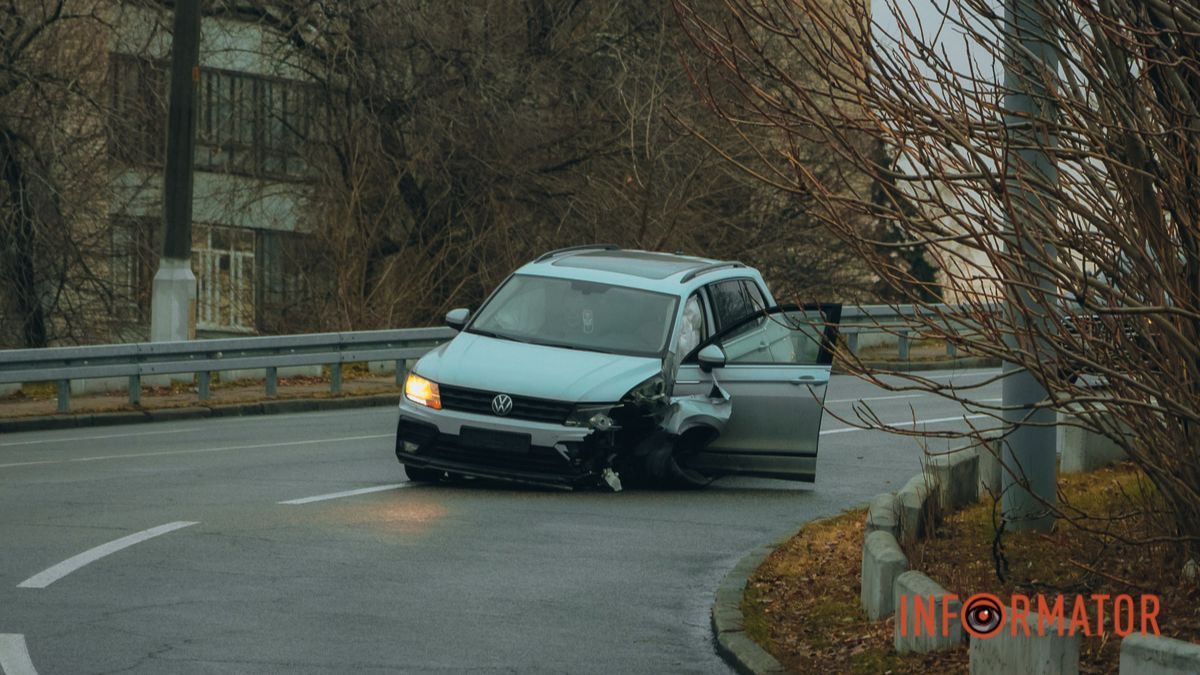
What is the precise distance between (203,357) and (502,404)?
918cm

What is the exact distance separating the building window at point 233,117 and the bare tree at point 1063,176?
21.1 metres

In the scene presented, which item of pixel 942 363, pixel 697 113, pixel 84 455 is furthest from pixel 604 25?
pixel 84 455

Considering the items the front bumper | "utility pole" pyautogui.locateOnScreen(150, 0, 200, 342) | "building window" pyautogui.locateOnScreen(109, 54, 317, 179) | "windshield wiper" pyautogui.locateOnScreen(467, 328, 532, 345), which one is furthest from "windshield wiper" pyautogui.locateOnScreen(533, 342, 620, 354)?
"building window" pyautogui.locateOnScreen(109, 54, 317, 179)

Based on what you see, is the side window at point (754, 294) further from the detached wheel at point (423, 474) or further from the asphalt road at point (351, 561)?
the detached wheel at point (423, 474)

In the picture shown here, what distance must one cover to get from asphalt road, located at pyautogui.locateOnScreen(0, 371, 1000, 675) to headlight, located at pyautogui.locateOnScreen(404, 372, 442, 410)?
68cm

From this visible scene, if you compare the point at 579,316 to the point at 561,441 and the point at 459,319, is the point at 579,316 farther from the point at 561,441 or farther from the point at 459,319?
the point at 561,441

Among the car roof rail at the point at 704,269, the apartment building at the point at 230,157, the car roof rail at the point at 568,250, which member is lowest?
the car roof rail at the point at 704,269

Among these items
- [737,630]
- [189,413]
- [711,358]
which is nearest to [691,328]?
[711,358]

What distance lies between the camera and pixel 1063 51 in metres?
8.16

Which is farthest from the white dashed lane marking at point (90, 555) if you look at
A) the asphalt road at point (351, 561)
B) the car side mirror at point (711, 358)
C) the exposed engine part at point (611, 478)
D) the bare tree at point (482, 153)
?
the bare tree at point (482, 153)

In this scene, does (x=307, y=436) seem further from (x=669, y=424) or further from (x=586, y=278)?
(x=669, y=424)

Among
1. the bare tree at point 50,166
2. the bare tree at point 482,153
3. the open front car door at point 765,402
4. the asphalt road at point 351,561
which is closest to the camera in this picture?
the asphalt road at point 351,561

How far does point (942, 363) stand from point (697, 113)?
5846mm

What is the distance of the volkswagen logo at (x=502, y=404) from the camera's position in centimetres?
1374
